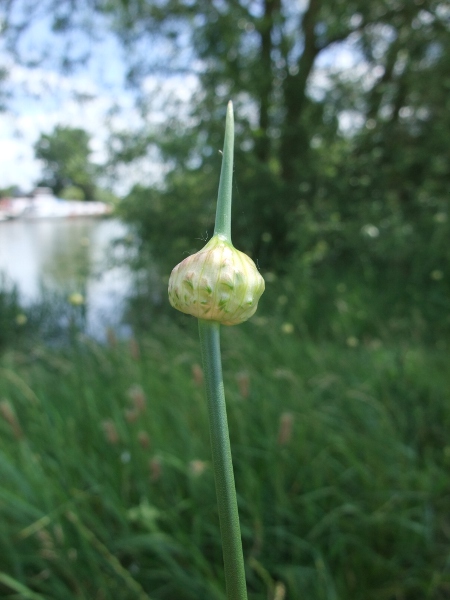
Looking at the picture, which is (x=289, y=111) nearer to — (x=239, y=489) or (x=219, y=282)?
(x=239, y=489)

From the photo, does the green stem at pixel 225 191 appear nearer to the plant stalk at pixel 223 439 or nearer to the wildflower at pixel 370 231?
the plant stalk at pixel 223 439

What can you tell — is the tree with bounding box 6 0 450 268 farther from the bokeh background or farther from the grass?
the grass

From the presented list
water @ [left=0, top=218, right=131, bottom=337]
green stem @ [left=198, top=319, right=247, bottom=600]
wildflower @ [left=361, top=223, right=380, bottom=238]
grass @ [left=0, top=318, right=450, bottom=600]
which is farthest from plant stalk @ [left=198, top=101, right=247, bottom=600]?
wildflower @ [left=361, top=223, right=380, bottom=238]

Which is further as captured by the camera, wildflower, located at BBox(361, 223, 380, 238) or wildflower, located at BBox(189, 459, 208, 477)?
wildflower, located at BBox(361, 223, 380, 238)

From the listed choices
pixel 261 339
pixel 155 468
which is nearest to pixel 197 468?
pixel 155 468

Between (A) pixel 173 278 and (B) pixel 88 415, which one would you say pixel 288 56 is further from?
(A) pixel 173 278

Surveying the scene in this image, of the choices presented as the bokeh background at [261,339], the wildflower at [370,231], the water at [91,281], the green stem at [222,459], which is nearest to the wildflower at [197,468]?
the bokeh background at [261,339]
